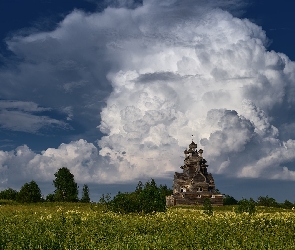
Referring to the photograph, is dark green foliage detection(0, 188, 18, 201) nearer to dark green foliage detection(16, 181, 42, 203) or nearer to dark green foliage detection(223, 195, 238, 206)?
dark green foliage detection(16, 181, 42, 203)

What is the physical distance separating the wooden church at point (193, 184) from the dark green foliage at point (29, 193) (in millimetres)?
24748

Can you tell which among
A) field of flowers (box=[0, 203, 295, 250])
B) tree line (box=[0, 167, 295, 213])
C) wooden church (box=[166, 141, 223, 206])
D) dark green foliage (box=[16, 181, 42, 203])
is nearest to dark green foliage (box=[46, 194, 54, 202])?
tree line (box=[0, 167, 295, 213])

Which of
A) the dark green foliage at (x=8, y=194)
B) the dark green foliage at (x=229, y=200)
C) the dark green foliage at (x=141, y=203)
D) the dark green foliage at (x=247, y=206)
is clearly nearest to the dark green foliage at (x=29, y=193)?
the dark green foliage at (x=8, y=194)

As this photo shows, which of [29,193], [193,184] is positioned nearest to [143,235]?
[29,193]

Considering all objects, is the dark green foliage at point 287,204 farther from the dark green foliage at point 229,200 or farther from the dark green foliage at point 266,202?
the dark green foliage at point 229,200

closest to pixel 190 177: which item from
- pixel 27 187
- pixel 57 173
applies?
pixel 57 173

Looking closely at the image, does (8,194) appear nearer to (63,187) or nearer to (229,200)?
(63,187)

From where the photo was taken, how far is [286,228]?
872 inches

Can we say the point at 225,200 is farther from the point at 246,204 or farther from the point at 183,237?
the point at 183,237

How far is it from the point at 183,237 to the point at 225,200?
68.2m

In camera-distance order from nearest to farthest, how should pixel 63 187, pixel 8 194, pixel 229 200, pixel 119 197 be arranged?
pixel 119 197 < pixel 63 187 < pixel 8 194 < pixel 229 200

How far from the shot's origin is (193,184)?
7206 cm

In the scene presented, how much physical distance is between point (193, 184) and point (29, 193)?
29.4 m

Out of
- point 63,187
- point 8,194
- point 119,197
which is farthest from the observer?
point 8,194
